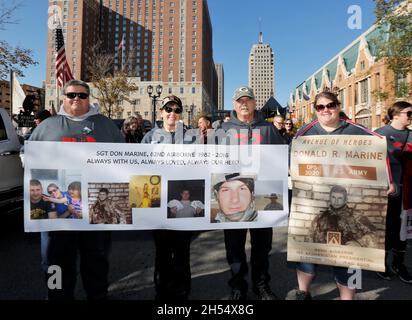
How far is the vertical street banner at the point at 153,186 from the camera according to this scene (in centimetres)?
272

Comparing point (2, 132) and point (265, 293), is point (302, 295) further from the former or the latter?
point (2, 132)

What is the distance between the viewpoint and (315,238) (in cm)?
273

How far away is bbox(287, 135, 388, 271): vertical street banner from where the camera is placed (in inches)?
104

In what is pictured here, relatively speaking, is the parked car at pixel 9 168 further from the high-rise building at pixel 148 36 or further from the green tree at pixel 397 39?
the high-rise building at pixel 148 36

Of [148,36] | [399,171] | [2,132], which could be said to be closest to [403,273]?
[399,171]

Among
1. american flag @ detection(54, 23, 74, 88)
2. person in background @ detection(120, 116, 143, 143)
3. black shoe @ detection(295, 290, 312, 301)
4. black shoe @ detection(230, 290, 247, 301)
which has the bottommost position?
black shoe @ detection(230, 290, 247, 301)

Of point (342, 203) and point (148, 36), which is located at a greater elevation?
point (148, 36)

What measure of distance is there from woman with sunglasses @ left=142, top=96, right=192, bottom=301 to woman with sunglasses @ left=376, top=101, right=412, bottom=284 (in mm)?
2575

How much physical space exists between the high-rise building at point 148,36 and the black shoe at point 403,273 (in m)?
97.2

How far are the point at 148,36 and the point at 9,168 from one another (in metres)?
131

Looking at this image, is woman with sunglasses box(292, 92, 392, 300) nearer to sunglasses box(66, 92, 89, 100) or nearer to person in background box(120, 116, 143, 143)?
sunglasses box(66, 92, 89, 100)

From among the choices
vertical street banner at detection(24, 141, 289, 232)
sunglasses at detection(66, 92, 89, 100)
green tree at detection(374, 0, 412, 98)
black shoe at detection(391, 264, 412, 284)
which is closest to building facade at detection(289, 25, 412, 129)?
green tree at detection(374, 0, 412, 98)

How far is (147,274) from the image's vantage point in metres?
3.67
